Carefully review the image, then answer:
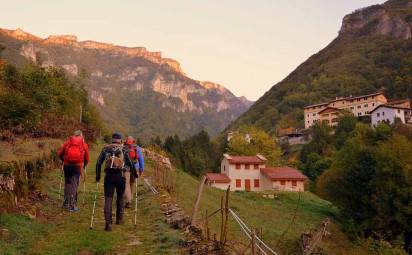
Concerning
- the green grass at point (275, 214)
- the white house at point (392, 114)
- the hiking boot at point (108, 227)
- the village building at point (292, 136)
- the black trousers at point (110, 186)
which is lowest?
the green grass at point (275, 214)

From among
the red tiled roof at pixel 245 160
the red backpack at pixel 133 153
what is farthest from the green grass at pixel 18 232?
the red tiled roof at pixel 245 160

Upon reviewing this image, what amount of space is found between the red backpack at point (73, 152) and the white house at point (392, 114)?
109 metres

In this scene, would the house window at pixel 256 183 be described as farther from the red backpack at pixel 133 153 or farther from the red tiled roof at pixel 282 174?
the red backpack at pixel 133 153

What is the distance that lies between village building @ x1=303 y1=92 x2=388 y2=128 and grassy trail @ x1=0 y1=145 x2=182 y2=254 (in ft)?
421

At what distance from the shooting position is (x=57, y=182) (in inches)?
720

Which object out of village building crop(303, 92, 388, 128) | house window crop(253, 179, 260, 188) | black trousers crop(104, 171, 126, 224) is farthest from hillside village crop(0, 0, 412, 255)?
village building crop(303, 92, 388, 128)

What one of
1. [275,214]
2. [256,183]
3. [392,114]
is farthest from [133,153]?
[392,114]

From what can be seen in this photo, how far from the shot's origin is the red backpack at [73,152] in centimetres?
1291

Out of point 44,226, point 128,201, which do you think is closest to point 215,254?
point 44,226

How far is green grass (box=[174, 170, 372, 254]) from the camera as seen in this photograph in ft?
79.5

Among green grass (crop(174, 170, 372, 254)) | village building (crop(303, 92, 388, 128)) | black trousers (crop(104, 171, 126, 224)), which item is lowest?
green grass (crop(174, 170, 372, 254))

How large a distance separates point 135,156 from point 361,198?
119ft

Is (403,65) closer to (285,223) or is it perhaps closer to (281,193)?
(281,193)

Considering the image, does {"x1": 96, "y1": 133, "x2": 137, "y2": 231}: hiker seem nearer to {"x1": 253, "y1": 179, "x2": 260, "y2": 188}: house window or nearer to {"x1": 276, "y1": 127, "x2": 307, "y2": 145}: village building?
{"x1": 253, "y1": 179, "x2": 260, "y2": 188}: house window
